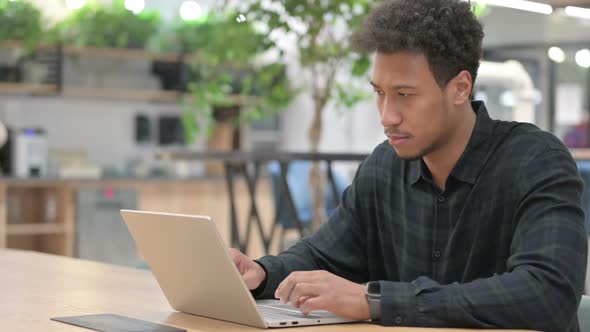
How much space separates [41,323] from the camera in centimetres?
148

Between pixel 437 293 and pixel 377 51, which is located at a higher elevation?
pixel 377 51

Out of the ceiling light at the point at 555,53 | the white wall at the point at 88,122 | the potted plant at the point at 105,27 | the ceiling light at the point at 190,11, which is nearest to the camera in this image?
the potted plant at the point at 105,27

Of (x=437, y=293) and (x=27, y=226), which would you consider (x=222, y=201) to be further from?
(x=437, y=293)

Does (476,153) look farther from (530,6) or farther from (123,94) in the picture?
(123,94)

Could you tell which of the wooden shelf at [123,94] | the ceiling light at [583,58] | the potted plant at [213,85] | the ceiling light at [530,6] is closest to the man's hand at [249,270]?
the ceiling light at [530,6]

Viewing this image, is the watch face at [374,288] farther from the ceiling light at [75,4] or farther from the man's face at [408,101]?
the ceiling light at [75,4]

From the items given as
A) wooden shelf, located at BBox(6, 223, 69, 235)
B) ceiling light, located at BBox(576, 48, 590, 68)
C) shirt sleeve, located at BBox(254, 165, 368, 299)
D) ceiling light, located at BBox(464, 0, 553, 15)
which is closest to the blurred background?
wooden shelf, located at BBox(6, 223, 69, 235)

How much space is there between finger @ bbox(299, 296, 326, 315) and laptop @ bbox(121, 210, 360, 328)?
0.04 ft

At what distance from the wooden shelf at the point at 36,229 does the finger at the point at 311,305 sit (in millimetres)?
5524

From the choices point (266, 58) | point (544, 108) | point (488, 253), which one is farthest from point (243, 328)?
point (544, 108)

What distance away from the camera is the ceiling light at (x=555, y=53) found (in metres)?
10.4

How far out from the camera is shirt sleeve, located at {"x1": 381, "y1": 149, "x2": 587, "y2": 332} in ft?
4.79

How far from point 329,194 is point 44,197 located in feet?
6.26

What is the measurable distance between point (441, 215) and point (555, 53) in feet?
29.5
